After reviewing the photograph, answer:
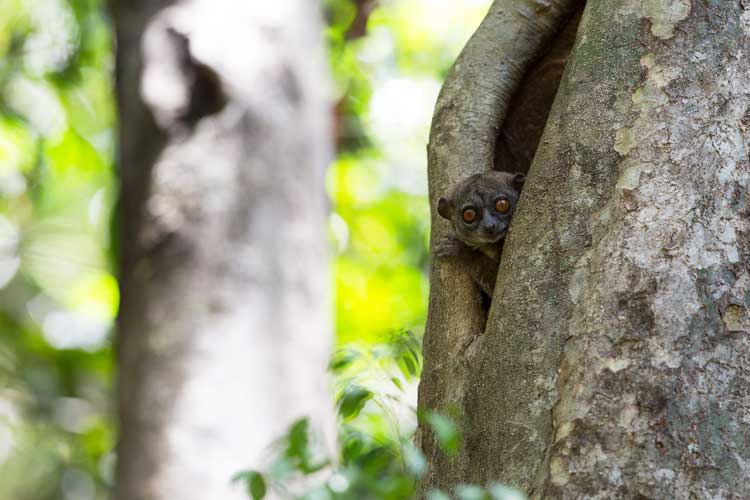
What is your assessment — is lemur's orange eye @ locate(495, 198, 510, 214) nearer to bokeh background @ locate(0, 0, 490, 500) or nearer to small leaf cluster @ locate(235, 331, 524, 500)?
small leaf cluster @ locate(235, 331, 524, 500)

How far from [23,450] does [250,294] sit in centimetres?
713

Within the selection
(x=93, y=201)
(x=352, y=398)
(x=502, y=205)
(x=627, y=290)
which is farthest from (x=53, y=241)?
(x=627, y=290)

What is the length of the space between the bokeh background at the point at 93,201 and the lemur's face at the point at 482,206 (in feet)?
16.7

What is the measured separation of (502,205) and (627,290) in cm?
153

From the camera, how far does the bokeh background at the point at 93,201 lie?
30.4ft

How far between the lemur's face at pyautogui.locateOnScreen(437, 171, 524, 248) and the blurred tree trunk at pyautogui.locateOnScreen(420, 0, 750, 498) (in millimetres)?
547

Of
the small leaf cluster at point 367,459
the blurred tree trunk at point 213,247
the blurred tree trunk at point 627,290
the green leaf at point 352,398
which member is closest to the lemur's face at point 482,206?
the small leaf cluster at point 367,459

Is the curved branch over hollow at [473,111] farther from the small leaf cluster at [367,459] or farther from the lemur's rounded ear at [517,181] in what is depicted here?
the lemur's rounded ear at [517,181]

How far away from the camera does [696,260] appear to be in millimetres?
2201

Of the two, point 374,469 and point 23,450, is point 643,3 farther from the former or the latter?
point 23,450

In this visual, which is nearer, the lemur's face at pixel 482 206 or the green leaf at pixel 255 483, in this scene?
the green leaf at pixel 255 483

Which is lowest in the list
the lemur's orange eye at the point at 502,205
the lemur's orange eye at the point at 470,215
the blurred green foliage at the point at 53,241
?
the blurred green foliage at the point at 53,241

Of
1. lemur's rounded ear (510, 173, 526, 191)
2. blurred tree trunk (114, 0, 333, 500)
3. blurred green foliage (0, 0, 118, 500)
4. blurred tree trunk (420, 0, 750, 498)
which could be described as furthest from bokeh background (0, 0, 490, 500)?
blurred tree trunk (420, 0, 750, 498)

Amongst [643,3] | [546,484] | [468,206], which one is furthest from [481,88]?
[546,484]
